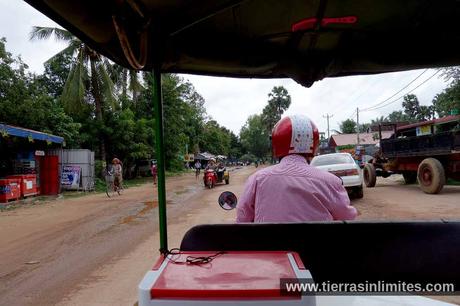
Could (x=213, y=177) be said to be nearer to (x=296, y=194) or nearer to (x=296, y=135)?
(x=296, y=135)

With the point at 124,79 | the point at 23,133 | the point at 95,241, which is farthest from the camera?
the point at 124,79

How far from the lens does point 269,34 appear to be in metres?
2.96

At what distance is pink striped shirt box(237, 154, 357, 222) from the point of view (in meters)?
2.36

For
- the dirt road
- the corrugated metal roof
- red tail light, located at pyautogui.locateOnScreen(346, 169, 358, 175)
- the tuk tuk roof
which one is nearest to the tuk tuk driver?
the tuk tuk roof

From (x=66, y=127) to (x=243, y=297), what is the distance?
23.6 metres

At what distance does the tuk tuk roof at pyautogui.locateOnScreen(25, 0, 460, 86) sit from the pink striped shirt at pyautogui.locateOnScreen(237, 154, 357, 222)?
0.98 meters

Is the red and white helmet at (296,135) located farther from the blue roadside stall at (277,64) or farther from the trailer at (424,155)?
the trailer at (424,155)

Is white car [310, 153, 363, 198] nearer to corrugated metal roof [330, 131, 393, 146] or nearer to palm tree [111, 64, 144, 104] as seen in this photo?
palm tree [111, 64, 144, 104]

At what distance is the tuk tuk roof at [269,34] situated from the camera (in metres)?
2.32

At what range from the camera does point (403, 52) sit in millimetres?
3029

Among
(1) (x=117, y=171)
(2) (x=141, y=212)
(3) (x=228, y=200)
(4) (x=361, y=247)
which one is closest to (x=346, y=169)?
(2) (x=141, y=212)

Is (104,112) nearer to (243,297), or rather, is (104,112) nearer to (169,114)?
(169,114)

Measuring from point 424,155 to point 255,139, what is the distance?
79.8m

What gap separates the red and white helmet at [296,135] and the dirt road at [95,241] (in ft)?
4.91
